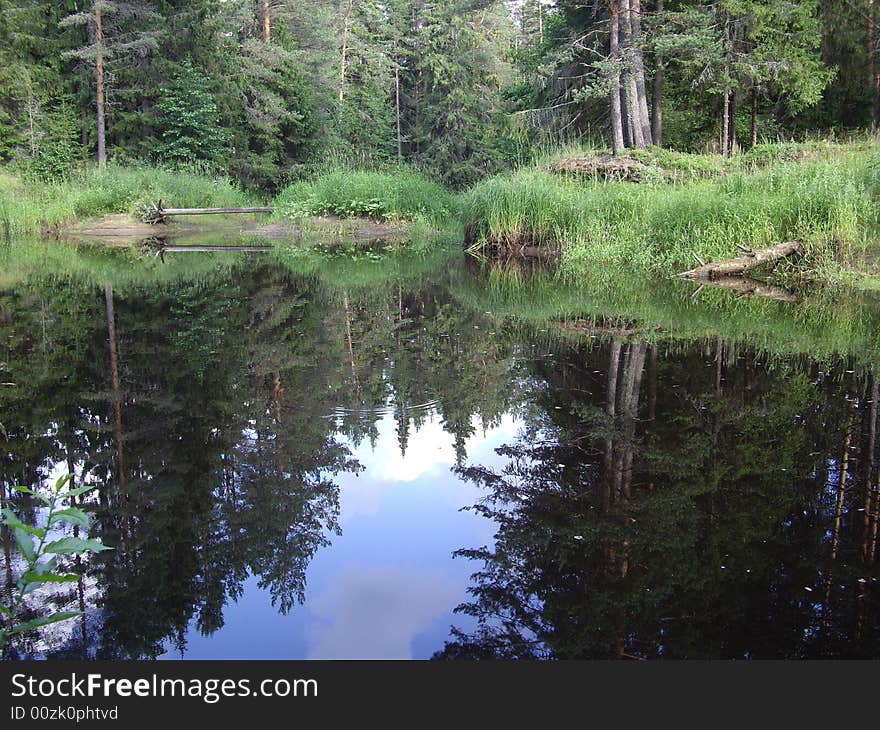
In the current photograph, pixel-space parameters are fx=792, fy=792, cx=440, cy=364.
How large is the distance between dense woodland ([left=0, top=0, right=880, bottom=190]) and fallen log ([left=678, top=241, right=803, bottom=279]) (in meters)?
10.4

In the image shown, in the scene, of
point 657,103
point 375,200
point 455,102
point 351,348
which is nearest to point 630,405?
point 351,348

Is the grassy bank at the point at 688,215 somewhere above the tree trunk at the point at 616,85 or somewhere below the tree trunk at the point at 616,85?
below

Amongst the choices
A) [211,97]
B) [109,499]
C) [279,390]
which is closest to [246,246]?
[211,97]

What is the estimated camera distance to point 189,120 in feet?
102

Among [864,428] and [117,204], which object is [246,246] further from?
[864,428]

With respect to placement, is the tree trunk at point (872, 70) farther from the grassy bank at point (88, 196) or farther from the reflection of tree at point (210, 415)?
the reflection of tree at point (210, 415)

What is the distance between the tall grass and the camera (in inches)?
942

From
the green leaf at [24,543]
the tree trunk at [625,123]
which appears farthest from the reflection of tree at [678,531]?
the tree trunk at [625,123]

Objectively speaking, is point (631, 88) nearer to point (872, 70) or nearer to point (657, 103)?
point (657, 103)

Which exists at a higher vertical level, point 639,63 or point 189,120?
point 189,120

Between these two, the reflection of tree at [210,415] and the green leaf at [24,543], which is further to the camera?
the reflection of tree at [210,415]

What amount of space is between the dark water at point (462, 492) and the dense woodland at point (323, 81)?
16.8 m

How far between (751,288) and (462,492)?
8.48 m

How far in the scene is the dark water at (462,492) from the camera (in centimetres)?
296
